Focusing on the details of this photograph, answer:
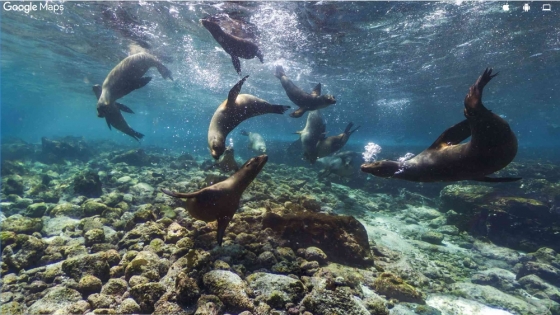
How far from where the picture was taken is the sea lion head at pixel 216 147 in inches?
170

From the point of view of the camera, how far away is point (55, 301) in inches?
129

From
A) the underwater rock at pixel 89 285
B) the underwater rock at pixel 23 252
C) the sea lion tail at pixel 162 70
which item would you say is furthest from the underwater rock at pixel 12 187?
the underwater rock at pixel 89 285

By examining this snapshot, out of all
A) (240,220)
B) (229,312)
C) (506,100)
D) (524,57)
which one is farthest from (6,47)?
(506,100)

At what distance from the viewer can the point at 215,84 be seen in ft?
99.5

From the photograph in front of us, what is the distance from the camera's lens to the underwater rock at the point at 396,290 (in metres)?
4.23

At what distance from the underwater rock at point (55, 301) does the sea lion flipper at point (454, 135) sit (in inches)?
197

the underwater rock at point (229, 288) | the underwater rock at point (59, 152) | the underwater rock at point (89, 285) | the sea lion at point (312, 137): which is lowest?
the underwater rock at point (59, 152)

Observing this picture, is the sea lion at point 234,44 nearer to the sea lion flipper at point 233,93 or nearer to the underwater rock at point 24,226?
the sea lion flipper at point 233,93

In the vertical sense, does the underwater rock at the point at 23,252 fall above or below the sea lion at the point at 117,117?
below

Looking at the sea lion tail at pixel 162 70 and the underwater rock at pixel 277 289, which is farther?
the sea lion tail at pixel 162 70

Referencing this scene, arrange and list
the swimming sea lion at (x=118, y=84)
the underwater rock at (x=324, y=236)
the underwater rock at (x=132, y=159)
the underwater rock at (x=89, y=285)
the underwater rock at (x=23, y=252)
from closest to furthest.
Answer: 1. the underwater rock at (x=89, y=285)
2. the underwater rock at (x=23, y=252)
3. the underwater rock at (x=324, y=236)
4. the swimming sea lion at (x=118, y=84)
5. the underwater rock at (x=132, y=159)

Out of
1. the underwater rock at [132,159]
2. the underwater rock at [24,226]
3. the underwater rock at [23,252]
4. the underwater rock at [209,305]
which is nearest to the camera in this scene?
the underwater rock at [209,305]

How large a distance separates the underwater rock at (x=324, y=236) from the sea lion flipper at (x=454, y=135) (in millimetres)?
2339

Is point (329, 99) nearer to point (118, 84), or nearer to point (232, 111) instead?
point (232, 111)
